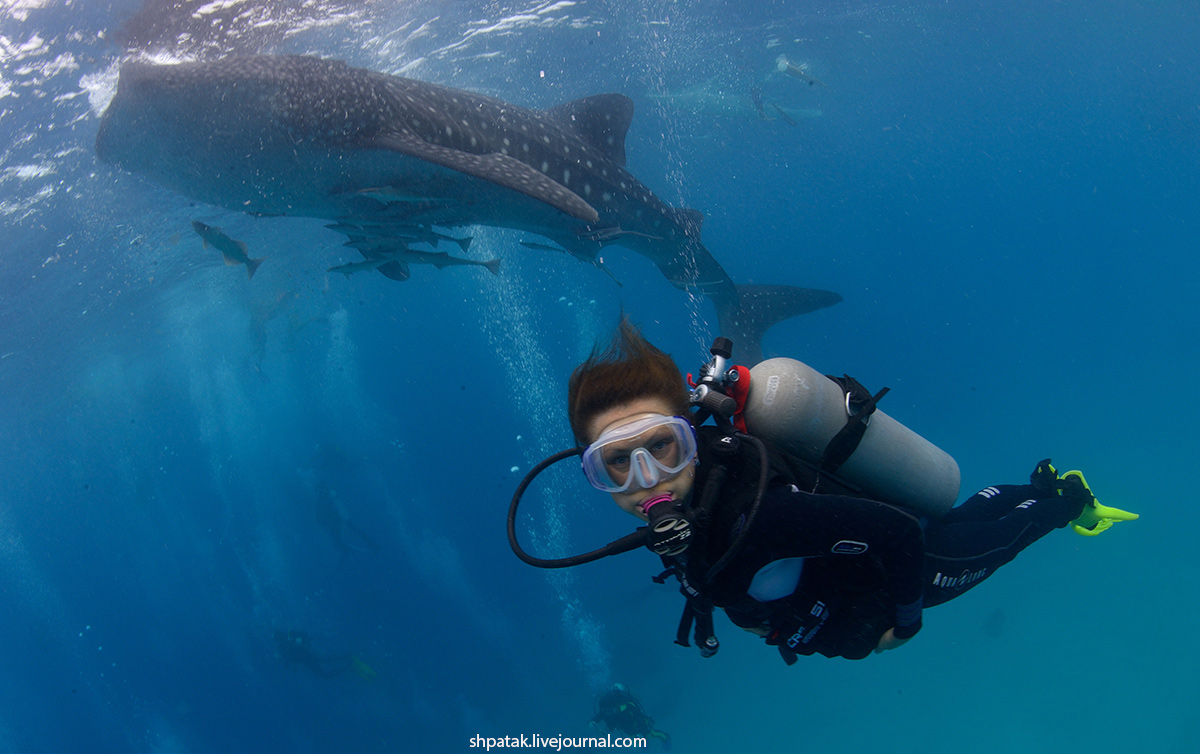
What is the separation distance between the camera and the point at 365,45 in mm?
13078

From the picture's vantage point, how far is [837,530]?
2164 millimetres

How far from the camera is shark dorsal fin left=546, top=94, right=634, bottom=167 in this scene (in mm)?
6844

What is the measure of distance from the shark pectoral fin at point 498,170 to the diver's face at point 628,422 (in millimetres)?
2481

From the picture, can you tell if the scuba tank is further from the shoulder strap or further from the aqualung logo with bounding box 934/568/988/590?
the aqualung logo with bounding box 934/568/988/590

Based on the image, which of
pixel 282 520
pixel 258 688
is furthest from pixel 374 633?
pixel 282 520

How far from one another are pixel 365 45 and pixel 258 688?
30.9m

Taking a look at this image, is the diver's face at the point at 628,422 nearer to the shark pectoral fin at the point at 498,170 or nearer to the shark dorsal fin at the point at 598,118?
the shark pectoral fin at the point at 498,170

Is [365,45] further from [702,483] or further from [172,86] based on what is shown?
[702,483]

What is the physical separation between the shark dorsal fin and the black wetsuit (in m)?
5.68

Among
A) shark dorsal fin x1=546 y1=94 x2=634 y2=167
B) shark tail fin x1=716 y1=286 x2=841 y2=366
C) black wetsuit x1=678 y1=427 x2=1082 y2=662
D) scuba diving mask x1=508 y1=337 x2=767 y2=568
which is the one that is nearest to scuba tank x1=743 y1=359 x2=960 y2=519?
black wetsuit x1=678 y1=427 x2=1082 y2=662

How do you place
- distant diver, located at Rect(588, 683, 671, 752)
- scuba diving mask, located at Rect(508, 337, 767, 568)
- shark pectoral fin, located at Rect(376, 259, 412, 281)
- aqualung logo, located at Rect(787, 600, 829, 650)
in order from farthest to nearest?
distant diver, located at Rect(588, 683, 671, 752) → shark pectoral fin, located at Rect(376, 259, 412, 281) → aqualung logo, located at Rect(787, 600, 829, 650) → scuba diving mask, located at Rect(508, 337, 767, 568)

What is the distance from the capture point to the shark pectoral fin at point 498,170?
14.8 feet

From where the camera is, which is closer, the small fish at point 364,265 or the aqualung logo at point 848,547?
the aqualung logo at point 848,547

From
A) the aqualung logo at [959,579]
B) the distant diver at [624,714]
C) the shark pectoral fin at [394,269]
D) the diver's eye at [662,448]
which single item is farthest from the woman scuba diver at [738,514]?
the distant diver at [624,714]
